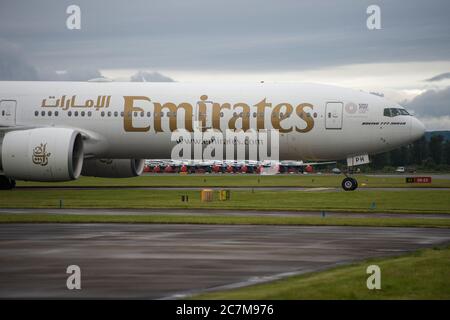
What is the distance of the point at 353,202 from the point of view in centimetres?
4400

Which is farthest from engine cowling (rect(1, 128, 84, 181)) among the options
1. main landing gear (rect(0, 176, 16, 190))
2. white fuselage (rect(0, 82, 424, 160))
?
main landing gear (rect(0, 176, 16, 190))

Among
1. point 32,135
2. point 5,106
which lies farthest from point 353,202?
point 5,106

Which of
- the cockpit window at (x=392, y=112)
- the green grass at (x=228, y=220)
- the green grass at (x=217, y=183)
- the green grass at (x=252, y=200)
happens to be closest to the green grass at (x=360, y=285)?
the green grass at (x=228, y=220)

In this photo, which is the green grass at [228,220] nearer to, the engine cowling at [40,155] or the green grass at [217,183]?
the engine cowling at [40,155]

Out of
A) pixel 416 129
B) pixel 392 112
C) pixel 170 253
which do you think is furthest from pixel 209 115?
pixel 170 253

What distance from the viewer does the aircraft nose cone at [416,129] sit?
161ft

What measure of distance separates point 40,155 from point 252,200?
11.6 meters

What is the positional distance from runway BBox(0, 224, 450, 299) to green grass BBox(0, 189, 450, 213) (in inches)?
405

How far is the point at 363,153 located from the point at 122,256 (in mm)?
30825

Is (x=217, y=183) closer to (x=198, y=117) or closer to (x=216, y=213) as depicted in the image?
(x=198, y=117)

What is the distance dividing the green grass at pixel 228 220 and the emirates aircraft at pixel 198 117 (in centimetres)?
1374

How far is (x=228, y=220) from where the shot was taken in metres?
32.8

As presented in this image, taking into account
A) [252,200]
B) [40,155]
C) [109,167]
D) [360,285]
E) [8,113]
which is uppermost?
[8,113]

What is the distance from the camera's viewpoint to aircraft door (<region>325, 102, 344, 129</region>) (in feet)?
161
